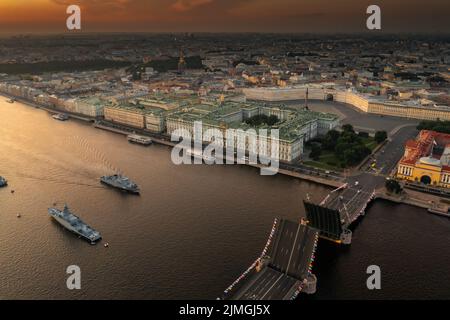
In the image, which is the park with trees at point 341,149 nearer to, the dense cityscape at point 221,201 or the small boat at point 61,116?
the dense cityscape at point 221,201

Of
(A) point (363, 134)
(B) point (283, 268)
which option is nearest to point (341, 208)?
(B) point (283, 268)

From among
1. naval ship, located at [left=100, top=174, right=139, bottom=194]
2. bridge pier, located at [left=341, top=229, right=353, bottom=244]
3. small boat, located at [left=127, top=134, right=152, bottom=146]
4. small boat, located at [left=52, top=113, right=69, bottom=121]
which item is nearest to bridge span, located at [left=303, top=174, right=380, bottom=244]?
bridge pier, located at [left=341, top=229, right=353, bottom=244]

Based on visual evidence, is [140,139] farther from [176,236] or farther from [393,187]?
[393,187]

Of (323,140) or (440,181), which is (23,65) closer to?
(323,140)

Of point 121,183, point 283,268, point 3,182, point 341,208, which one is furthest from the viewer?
point 3,182

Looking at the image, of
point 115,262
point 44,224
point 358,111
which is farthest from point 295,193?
point 358,111

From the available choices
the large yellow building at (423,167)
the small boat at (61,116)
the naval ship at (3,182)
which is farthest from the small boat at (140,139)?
the large yellow building at (423,167)

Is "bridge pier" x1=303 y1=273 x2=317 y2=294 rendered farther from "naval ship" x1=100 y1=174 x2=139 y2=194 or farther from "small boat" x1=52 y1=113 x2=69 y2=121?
"small boat" x1=52 y1=113 x2=69 y2=121
